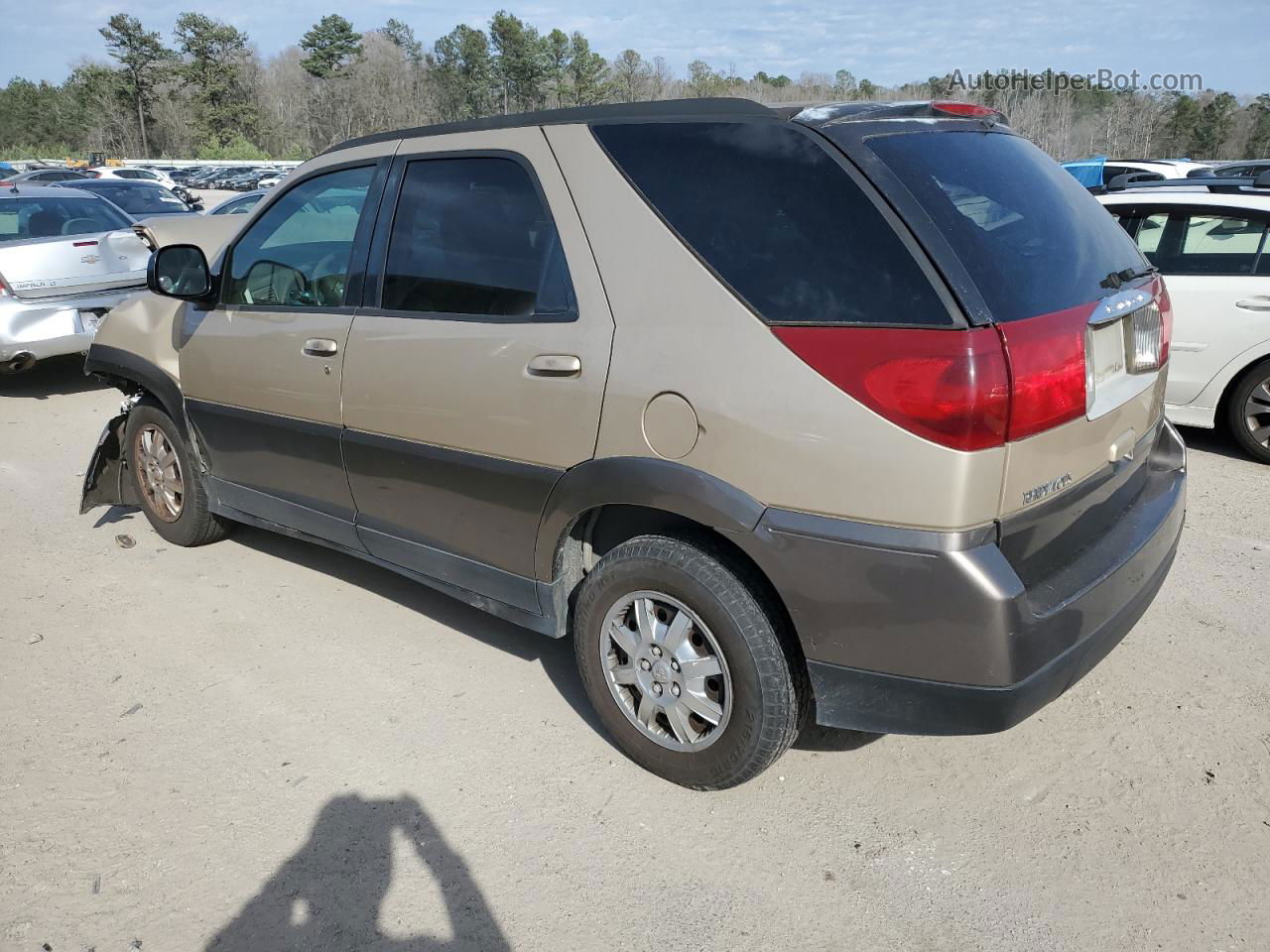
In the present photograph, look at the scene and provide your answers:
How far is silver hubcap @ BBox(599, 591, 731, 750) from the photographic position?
2.78 meters

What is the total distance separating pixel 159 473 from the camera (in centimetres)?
496

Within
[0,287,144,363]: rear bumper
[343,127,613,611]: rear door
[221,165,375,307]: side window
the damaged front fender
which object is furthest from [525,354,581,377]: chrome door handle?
[0,287,144,363]: rear bumper

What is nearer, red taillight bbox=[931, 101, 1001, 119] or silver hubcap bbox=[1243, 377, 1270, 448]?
red taillight bbox=[931, 101, 1001, 119]

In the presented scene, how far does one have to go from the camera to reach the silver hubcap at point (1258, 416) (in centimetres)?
602

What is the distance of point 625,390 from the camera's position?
2.73 metres

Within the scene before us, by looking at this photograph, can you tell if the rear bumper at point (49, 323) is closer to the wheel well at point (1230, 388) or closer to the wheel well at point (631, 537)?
the wheel well at point (631, 537)

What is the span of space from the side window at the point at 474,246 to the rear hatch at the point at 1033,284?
0.96 m

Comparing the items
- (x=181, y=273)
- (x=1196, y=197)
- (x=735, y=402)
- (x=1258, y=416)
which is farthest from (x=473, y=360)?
(x=1196, y=197)

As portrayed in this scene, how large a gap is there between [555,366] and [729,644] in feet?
3.15

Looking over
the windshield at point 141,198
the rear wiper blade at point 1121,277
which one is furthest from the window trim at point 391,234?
the windshield at point 141,198

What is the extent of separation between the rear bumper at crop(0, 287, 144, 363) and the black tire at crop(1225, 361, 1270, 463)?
8.32 metres

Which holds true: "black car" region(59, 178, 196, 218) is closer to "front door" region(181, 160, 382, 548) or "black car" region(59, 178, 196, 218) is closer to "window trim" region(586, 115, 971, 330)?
"front door" region(181, 160, 382, 548)

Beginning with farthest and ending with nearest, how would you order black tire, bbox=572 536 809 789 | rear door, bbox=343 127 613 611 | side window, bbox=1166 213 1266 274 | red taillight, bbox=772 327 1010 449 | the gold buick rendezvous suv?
side window, bbox=1166 213 1266 274
rear door, bbox=343 127 613 611
black tire, bbox=572 536 809 789
the gold buick rendezvous suv
red taillight, bbox=772 327 1010 449

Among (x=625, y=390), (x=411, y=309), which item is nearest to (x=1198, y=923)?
(x=625, y=390)
